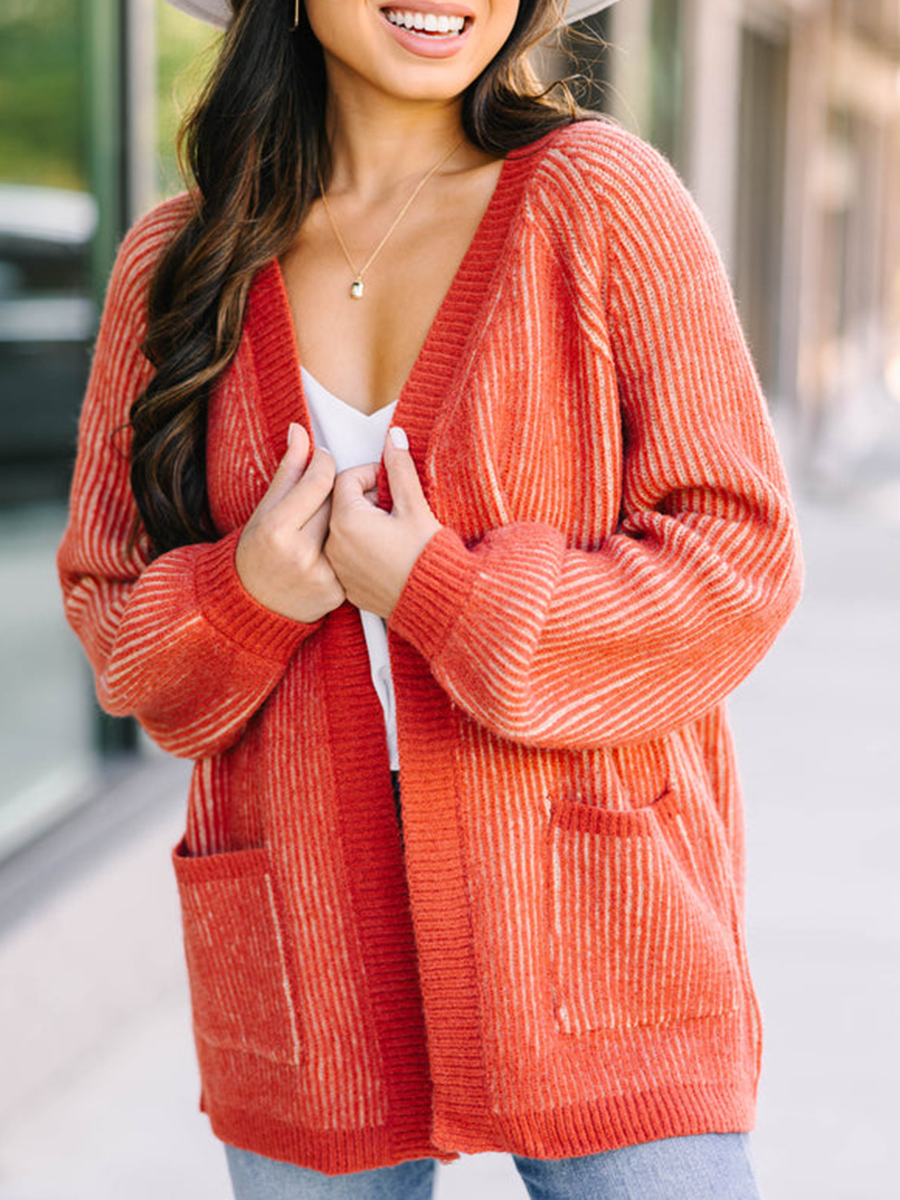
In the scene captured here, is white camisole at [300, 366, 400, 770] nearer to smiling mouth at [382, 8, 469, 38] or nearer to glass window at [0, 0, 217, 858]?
smiling mouth at [382, 8, 469, 38]

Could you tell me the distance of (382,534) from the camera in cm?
146

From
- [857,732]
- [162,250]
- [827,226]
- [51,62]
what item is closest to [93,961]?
[162,250]

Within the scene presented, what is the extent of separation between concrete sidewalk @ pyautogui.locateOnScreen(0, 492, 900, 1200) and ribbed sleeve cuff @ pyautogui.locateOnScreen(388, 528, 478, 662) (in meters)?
1.94

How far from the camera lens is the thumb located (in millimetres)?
1473

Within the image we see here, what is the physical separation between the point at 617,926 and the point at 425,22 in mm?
887

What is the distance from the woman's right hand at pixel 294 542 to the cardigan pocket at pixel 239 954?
0.86ft

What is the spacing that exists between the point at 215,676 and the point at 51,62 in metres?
3.64

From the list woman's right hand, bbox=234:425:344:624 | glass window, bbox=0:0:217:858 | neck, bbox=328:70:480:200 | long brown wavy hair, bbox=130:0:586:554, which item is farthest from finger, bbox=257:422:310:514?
glass window, bbox=0:0:217:858

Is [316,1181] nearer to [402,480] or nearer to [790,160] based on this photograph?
[402,480]

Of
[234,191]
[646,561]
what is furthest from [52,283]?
[646,561]

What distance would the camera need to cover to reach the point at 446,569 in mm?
1436

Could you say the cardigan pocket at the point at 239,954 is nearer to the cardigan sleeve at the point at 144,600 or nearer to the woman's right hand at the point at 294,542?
the cardigan sleeve at the point at 144,600

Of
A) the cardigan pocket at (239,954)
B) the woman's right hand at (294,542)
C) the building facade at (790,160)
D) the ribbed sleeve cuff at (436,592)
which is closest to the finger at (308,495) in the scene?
the woman's right hand at (294,542)

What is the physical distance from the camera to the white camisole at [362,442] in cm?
→ 157
